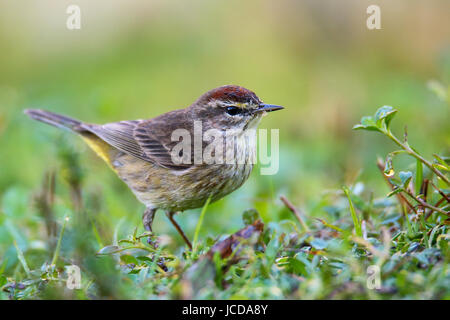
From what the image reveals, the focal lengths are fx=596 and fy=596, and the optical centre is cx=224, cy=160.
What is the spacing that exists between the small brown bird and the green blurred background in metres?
0.99

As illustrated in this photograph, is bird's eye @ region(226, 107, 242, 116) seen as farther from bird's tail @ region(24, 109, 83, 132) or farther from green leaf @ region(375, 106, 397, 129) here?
bird's tail @ region(24, 109, 83, 132)

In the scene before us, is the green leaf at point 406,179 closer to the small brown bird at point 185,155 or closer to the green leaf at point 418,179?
the green leaf at point 418,179

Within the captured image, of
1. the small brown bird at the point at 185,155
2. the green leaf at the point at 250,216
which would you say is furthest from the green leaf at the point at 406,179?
the small brown bird at the point at 185,155

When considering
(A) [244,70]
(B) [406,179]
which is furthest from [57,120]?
(A) [244,70]

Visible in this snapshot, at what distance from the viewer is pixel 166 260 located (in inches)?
180

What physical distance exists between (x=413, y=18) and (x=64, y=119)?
8192 millimetres

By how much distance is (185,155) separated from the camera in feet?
19.9

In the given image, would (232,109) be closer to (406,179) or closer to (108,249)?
(108,249)

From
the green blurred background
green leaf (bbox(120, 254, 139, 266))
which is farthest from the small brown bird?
green leaf (bbox(120, 254, 139, 266))

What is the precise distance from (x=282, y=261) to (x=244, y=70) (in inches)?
391

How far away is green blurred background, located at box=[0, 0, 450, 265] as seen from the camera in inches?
343

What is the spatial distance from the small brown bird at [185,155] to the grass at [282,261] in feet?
3.33

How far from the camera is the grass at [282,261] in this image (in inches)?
141
